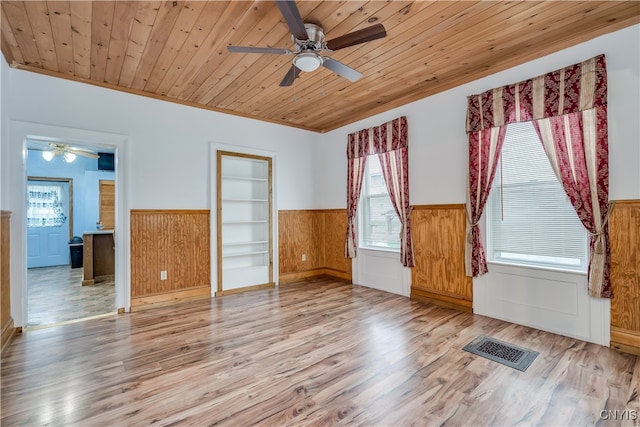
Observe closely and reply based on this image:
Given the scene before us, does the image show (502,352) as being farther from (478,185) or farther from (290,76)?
(290,76)

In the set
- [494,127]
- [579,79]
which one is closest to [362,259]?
[494,127]

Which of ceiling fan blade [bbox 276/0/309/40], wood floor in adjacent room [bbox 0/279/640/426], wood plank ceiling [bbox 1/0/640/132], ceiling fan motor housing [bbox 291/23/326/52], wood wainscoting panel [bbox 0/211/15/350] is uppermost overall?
wood plank ceiling [bbox 1/0/640/132]

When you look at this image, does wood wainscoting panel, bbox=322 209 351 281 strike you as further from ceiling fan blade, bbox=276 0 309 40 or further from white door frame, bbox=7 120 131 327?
ceiling fan blade, bbox=276 0 309 40

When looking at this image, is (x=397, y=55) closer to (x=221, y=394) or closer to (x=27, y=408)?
(x=221, y=394)

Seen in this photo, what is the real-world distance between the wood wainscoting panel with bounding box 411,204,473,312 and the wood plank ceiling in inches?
62.5

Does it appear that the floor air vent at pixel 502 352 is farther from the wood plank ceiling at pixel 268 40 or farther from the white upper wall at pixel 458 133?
the wood plank ceiling at pixel 268 40

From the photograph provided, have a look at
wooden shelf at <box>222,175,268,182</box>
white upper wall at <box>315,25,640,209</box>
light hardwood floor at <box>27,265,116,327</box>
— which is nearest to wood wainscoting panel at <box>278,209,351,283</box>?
white upper wall at <box>315,25,640,209</box>

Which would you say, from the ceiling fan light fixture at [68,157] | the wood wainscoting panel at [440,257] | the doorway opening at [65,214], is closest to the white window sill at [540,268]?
the wood wainscoting panel at [440,257]

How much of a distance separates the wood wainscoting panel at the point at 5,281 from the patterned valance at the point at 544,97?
15.9 feet

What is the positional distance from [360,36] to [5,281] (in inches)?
154

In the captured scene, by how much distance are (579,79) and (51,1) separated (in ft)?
14.1

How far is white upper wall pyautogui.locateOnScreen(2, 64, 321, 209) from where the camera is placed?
10.6ft

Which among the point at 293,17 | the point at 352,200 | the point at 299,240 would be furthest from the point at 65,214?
the point at 293,17

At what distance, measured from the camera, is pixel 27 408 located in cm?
185
